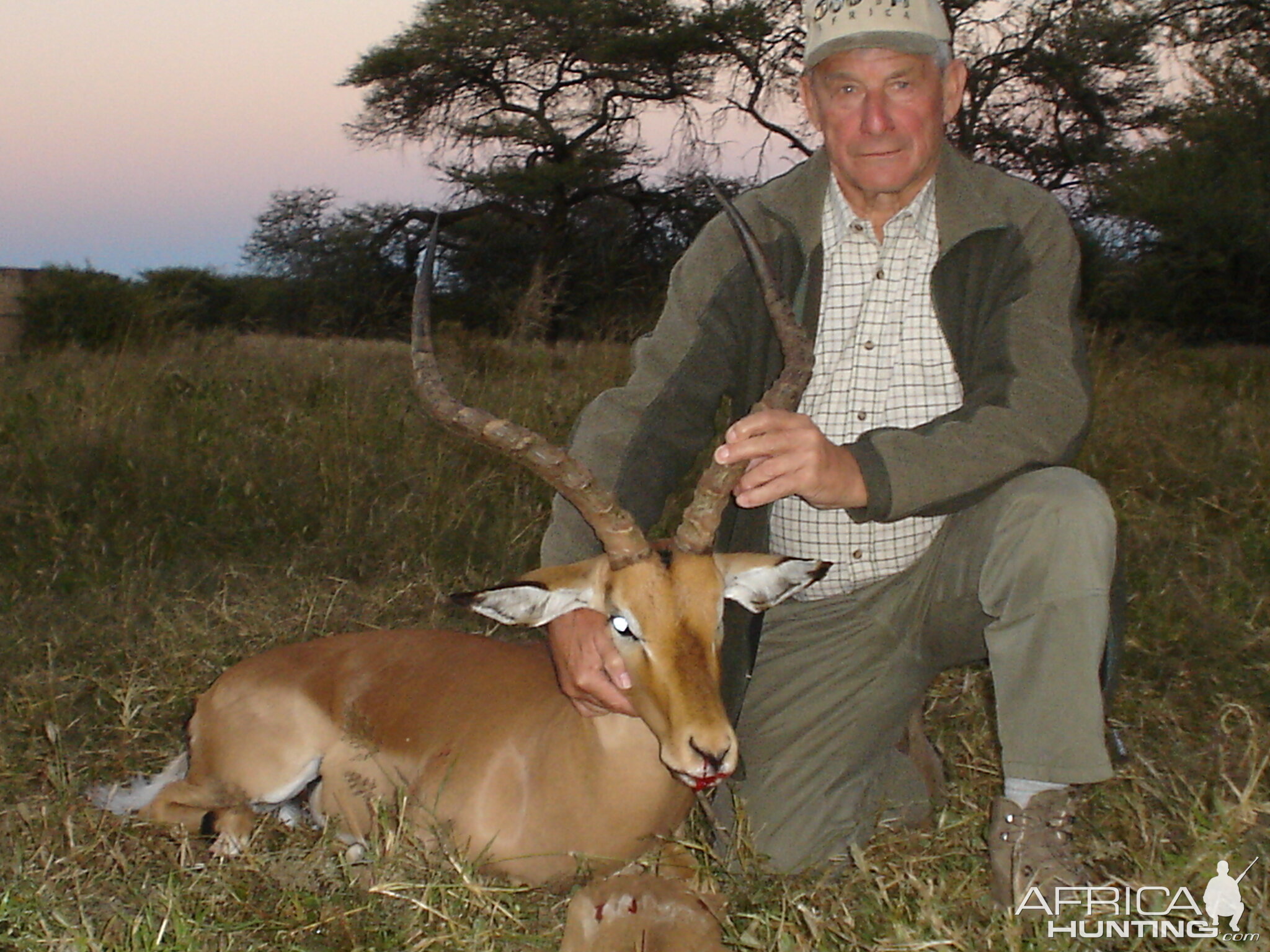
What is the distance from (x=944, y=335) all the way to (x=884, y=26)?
0.79 metres

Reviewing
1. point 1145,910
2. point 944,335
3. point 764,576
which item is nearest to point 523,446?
point 764,576

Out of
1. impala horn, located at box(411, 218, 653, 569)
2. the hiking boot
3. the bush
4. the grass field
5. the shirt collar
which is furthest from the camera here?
the bush

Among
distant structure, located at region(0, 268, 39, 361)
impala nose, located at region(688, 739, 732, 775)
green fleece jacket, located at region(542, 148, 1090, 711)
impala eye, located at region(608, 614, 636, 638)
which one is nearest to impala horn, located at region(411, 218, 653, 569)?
impala eye, located at region(608, 614, 636, 638)

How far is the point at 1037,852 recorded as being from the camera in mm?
2822

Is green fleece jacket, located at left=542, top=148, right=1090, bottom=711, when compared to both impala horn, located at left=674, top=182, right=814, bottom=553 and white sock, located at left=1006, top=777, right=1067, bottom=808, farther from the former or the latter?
white sock, located at left=1006, top=777, right=1067, bottom=808

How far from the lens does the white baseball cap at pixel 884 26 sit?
135 inches

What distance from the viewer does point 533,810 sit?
3.42 m

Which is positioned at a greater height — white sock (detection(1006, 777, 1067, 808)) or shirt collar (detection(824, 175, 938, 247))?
shirt collar (detection(824, 175, 938, 247))

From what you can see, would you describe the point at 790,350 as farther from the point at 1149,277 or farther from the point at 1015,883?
the point at 1149,277

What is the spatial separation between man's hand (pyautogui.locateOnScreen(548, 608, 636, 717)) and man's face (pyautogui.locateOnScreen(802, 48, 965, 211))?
4.37 feet

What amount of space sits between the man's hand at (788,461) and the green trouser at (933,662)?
41 centimetres

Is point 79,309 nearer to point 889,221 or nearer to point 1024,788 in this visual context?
point 889,221

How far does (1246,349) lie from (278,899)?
11.0 meters

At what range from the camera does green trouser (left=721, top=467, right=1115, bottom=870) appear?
2842mm
